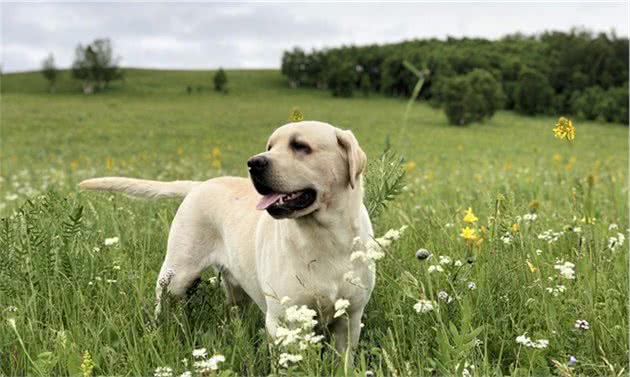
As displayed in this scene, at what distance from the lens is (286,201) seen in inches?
122

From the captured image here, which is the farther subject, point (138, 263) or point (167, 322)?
point (138, 263)

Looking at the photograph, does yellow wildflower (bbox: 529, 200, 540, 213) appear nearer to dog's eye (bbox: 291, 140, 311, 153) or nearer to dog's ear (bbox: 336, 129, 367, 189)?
dog's ear (bbox: 336, 129, 367, 189)

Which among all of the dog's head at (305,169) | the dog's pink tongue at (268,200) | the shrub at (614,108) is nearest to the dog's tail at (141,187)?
the dog's head at (305,169)

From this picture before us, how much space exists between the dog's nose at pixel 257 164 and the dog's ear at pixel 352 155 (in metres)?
0.45

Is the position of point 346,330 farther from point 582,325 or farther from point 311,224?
point 582,325

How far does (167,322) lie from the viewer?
327 centimetres

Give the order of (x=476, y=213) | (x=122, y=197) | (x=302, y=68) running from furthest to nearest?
(x=302, y=68) → (x=122, y=197) → (x=476, y=213)

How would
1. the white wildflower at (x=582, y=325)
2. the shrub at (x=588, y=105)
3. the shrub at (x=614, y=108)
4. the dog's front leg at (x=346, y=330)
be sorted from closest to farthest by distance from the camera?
the white wildflower at (x=582, y=325), the dog's front leg at (x=346, y=330), the shrub at (x=614, y=108), the shrub at (x=588, y=105)

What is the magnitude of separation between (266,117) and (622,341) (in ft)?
133

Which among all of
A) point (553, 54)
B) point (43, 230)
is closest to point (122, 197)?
point (43, 230)

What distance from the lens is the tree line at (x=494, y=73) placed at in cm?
4665

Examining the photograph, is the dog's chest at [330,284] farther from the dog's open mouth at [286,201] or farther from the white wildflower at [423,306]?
the white wildflower at [423,306]

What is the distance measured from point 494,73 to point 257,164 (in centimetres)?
6153

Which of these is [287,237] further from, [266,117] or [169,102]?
[169,102]
